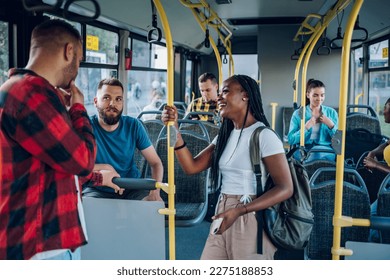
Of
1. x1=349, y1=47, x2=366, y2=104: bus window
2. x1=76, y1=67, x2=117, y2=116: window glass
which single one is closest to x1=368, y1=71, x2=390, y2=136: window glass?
x1=349, y1=47, x2=366, y2=104: bus window

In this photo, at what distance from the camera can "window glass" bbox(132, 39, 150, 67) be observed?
5.88 meters

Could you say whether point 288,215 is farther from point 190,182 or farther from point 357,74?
point 357,74

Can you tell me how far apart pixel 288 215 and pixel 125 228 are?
2.56ft

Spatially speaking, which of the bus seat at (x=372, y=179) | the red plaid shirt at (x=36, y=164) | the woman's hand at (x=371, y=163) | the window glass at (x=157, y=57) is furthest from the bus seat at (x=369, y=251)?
the window glass at (x=157, y=57)

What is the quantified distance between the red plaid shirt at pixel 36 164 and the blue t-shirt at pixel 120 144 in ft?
5.19

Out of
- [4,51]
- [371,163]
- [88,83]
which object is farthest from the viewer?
[88,83]

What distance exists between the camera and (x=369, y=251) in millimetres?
1687

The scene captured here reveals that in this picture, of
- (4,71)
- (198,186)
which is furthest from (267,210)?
(4,71)

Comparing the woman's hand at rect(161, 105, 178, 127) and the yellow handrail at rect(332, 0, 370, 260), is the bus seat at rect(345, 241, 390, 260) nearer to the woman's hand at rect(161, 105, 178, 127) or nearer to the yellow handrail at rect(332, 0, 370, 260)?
the yellow handrail at rect(332, 0, 370, 260)

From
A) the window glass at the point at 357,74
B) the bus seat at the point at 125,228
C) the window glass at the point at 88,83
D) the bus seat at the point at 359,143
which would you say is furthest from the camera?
the window glass at the point at 357,74

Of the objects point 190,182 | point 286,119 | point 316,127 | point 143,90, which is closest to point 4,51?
point 190,182

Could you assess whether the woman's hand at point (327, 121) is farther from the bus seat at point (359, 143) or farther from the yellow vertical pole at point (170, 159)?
the yellow vertical pole at point (170, 159)

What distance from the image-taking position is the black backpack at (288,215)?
1940 mm
